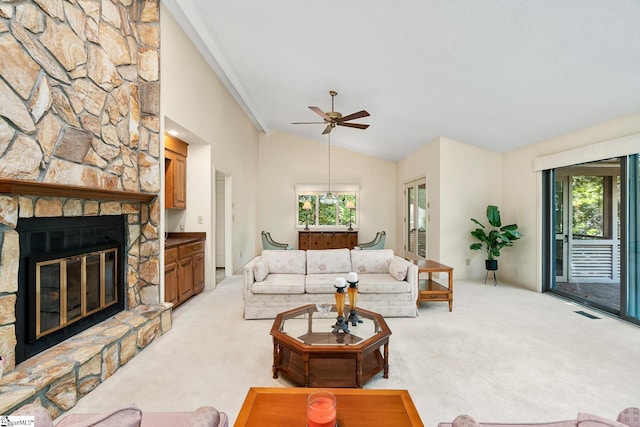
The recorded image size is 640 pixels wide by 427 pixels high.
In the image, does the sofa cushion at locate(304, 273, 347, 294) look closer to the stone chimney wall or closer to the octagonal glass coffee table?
the octagonal glass coffee table

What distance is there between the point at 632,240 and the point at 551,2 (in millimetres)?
3010

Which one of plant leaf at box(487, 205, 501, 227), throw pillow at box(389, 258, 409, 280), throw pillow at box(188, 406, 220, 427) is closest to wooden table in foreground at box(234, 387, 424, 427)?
throw pillow at box(188, 406, 220, 427)

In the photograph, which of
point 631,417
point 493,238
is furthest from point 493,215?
point 631,417

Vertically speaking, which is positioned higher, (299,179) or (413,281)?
(299,179)

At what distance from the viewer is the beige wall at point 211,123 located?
3.77 metres

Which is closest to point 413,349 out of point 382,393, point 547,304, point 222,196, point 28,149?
point 382,393

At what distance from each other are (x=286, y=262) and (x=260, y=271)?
529mm

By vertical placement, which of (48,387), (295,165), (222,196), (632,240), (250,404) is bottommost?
(48,387)

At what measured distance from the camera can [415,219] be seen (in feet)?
23.4

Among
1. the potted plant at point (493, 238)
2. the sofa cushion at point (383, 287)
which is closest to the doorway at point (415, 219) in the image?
the potted plant at point (493, 238)

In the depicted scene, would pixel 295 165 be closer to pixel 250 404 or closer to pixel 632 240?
pixel 632 240

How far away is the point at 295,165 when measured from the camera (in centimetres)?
859

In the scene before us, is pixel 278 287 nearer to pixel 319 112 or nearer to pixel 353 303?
pixel 353 303

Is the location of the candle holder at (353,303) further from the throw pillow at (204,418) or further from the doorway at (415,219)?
the doorway at (415,219)
